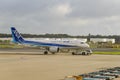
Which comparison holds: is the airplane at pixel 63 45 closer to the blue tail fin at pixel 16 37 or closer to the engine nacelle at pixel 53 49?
the engine nacelle at pixel 53 49

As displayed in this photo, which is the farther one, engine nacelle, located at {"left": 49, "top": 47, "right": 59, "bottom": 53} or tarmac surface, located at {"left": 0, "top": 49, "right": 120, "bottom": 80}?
engine nacelle, located at {"left": 49, "top": 47, "right": 59, "bottom": 53}

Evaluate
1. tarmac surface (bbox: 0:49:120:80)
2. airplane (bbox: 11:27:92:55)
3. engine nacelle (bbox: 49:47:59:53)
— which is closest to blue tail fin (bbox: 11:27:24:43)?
airplane (bbox: 11:27:92:55)

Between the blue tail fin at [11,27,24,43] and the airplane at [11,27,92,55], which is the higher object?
the blue tail fin at [11,27,24,43]

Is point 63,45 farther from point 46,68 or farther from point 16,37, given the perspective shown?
point 46,68

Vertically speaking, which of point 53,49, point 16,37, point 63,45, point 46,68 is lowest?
point 46,68

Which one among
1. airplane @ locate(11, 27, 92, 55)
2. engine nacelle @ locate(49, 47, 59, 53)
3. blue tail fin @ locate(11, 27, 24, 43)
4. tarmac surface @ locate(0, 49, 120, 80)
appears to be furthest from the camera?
blue tail fin @ locate(11, 27, 24, 43)

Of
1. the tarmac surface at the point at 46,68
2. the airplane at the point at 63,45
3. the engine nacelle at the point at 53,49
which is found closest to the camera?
the tarmac surface at the point at 46,68

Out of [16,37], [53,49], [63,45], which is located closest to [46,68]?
[53,49]

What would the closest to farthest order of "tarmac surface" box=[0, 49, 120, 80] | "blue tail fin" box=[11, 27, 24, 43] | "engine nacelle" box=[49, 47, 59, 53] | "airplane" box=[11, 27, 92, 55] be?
"tarmac surface" box=[0, 49, 120, 80], "engine nacelle" box=[49, 47, 59, 53], "airplane" box=[11, 27, 92, 55], "blue tail fin" box=[11, 27, 24, 43]

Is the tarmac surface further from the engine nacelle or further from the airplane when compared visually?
the airplane

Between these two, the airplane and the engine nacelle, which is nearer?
the engine nacelle

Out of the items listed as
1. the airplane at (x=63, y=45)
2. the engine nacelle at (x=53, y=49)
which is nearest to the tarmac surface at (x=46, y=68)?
the engine nacelle at (x=53, y=49)

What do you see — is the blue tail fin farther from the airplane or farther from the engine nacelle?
the engine nacelle

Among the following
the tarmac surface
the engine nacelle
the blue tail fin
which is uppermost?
the blue tail fin
